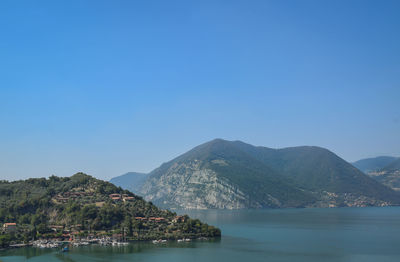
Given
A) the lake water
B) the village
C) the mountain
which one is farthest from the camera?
the mountain

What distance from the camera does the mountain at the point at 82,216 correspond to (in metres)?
116

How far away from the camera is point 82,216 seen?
4857 inches

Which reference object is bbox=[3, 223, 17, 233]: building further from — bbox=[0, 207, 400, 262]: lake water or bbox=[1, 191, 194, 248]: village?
bbox=[0, 207, 400, 262]: lake water

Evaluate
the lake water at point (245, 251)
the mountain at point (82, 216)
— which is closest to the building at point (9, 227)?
the mountain at point (82, 216)

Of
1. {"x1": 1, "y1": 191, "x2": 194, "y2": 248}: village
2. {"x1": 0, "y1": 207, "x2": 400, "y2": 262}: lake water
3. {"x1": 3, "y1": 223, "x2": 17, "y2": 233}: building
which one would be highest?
{"x1": 3, "y1": 223, "x2": 17, "y2": 233}: building

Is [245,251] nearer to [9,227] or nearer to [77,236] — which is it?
[77,236]

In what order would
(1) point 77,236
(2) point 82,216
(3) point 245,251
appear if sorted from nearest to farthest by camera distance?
(3) point 245,251 → (1) point 77,236 → (2) point 82,216

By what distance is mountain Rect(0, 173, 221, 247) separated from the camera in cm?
11575

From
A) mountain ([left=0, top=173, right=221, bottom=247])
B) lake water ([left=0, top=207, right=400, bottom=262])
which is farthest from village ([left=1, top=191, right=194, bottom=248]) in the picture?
lake water ([left=0, top=207, right=400, bottom=262])

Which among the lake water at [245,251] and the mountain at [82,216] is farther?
the mountain at [82,216]

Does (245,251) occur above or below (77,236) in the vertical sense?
below

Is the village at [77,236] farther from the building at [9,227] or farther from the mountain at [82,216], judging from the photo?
the mountain at [82,216]

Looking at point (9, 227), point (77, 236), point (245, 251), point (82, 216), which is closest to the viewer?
point (245, 251)

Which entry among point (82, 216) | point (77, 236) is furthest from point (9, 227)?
point (82, 216)
